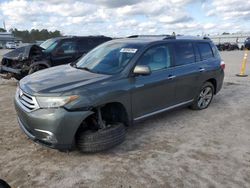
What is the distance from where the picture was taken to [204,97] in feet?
19.5

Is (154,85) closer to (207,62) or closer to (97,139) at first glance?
(97,139)

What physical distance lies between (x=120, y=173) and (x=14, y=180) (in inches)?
52.1

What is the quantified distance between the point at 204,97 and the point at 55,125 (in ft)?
12.8

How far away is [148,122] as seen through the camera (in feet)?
16.7

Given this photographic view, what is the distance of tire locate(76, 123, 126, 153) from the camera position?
3.57 meters

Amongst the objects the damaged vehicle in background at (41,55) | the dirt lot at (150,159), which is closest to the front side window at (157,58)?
the dirt lot at (150,159)

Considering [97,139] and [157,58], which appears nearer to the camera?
[97,139]

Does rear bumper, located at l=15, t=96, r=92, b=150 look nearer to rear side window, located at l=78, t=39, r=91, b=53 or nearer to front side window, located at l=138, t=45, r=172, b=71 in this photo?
front side window, located at l=138, t=45, r=172, b=71

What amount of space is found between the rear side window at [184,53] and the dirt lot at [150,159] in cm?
123

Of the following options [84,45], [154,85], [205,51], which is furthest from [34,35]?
[154,85]

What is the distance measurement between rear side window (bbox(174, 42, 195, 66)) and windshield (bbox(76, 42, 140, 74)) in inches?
38.3

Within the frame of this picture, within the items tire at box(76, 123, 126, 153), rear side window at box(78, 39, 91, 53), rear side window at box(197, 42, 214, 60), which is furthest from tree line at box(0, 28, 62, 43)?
tire at box(76, 123, 126, 153)

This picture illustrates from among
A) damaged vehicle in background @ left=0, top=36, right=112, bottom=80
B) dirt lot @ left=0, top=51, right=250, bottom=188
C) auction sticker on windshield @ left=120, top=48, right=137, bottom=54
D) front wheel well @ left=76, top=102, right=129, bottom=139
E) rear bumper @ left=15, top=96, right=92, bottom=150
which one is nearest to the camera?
dirt lot @ left=0, top=51, right=250, bottom=188

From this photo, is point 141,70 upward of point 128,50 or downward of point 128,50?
downward
